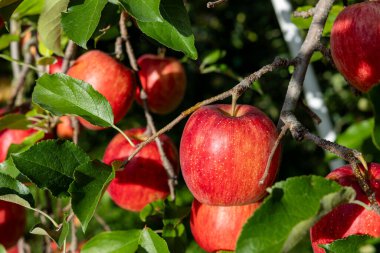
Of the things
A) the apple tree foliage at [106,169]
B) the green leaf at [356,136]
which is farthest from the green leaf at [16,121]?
the green leaf at [356,136]

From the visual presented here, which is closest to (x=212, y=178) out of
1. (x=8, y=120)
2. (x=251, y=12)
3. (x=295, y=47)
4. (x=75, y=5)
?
(x=75, y=5)

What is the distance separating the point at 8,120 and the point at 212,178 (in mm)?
520

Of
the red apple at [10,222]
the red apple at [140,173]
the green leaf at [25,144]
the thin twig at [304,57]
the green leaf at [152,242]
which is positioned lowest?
the red apple at [10,222]

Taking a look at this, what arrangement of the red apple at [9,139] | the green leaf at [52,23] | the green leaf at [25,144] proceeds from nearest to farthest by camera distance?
the green leaf at [52,23] < the green leaf at [25,144] < the red apple at [9,139]

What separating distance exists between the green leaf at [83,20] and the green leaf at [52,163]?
0.14 m

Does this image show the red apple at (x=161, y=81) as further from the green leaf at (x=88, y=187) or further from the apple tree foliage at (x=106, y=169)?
the green leaf at (x=88, y=187)

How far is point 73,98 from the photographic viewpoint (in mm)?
837

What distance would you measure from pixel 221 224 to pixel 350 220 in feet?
0.64

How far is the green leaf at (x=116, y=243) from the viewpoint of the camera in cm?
80

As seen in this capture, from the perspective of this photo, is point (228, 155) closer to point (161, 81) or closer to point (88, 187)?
point (88, 187)

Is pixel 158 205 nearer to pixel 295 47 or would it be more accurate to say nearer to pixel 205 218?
pixel 205 218

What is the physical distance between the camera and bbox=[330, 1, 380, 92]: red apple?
79 cm

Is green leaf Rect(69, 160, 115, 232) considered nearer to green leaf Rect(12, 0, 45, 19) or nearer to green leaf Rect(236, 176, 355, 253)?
green leaf Rect(236, 176, 355, 253)

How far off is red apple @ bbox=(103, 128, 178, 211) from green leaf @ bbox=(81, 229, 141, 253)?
0.26 metres
